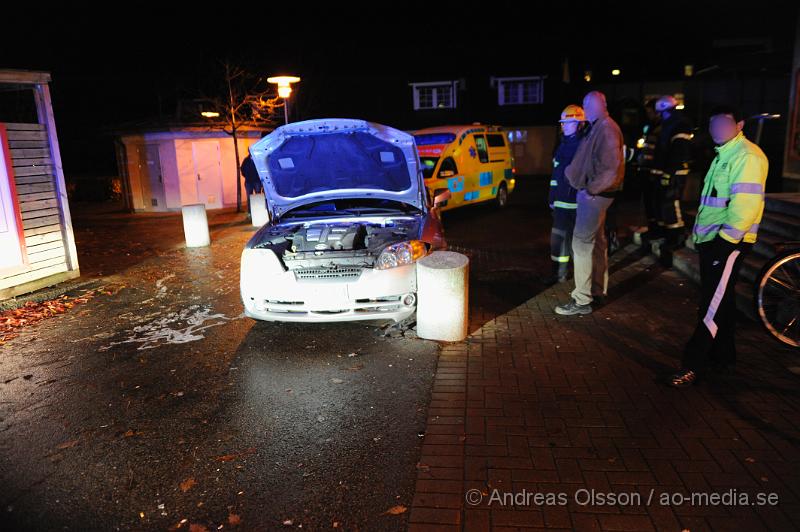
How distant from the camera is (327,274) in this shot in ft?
17.6

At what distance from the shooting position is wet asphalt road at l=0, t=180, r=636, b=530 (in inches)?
126

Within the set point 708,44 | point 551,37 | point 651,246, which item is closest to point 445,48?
point 551,37

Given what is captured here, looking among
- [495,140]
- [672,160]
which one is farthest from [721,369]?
[495,140]

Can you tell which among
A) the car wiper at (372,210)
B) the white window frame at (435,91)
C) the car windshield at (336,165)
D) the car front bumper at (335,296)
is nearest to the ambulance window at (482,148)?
the car windshield at (336,165)

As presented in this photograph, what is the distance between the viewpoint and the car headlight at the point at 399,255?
5.42 meters

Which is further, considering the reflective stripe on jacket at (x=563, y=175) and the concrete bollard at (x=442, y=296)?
the reflective stripe on jacket at (x=563, y=175)

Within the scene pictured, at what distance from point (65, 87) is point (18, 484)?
101 ft

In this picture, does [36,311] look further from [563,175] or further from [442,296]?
[563,175]

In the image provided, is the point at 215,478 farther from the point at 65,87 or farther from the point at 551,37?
the point at 551,37

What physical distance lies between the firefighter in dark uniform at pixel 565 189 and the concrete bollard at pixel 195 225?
24.5 feet

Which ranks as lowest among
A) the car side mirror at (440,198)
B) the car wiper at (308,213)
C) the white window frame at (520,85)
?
the car wiper at (308,213)

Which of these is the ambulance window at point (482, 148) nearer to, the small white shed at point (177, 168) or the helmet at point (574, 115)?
the helmet at point (574, 115)

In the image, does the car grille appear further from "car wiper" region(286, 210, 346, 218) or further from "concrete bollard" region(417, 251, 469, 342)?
"car wiper" region(286, 210, 346, 218)

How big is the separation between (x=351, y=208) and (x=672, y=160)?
4.63 metres
